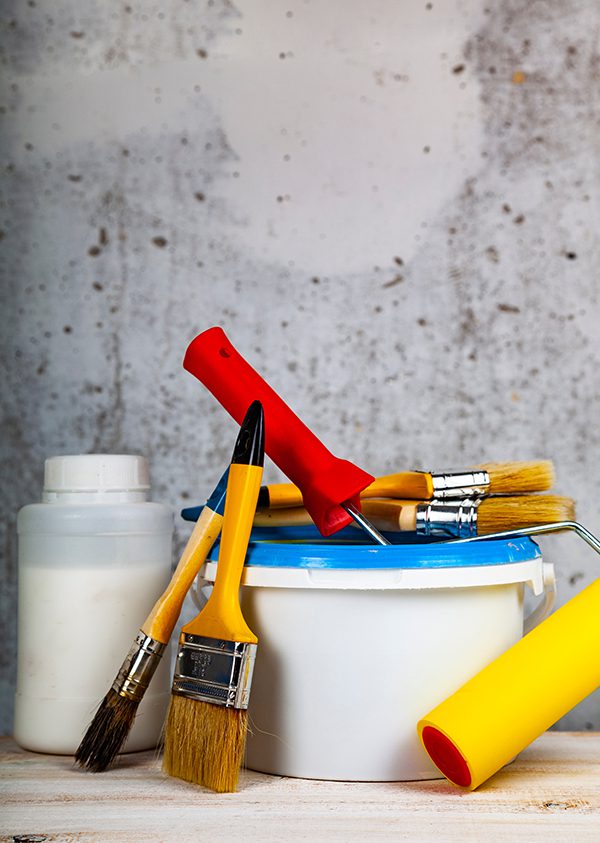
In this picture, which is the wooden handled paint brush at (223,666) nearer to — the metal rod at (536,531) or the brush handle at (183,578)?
the brush handle at (183,578)

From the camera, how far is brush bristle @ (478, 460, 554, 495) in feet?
2.85

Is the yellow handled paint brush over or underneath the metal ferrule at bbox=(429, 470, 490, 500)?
underneath

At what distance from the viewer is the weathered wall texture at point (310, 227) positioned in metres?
1.15

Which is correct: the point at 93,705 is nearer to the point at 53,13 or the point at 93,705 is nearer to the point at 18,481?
the point at 18,481

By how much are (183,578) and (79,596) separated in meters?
0.12

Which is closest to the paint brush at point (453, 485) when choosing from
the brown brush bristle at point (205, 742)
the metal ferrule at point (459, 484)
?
the metal ferrule at point (459, 484)

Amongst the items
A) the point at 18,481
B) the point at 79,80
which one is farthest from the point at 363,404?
the point at 79,80

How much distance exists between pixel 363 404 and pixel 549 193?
0.35 m

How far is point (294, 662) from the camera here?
776 millimetres

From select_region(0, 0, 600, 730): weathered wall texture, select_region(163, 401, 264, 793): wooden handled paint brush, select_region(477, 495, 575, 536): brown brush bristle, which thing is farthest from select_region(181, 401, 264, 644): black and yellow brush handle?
select_region(0, 0, 600, 730): weathered wall texture

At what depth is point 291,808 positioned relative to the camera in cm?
72

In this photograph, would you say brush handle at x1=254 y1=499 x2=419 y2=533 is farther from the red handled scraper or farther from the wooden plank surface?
the wooden plank surface

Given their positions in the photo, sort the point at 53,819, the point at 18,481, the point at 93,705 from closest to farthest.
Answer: the point at 53,819 < the point at 93,705 < the point at 18,481

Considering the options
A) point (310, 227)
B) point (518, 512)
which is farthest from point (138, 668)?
point (310, 227)
